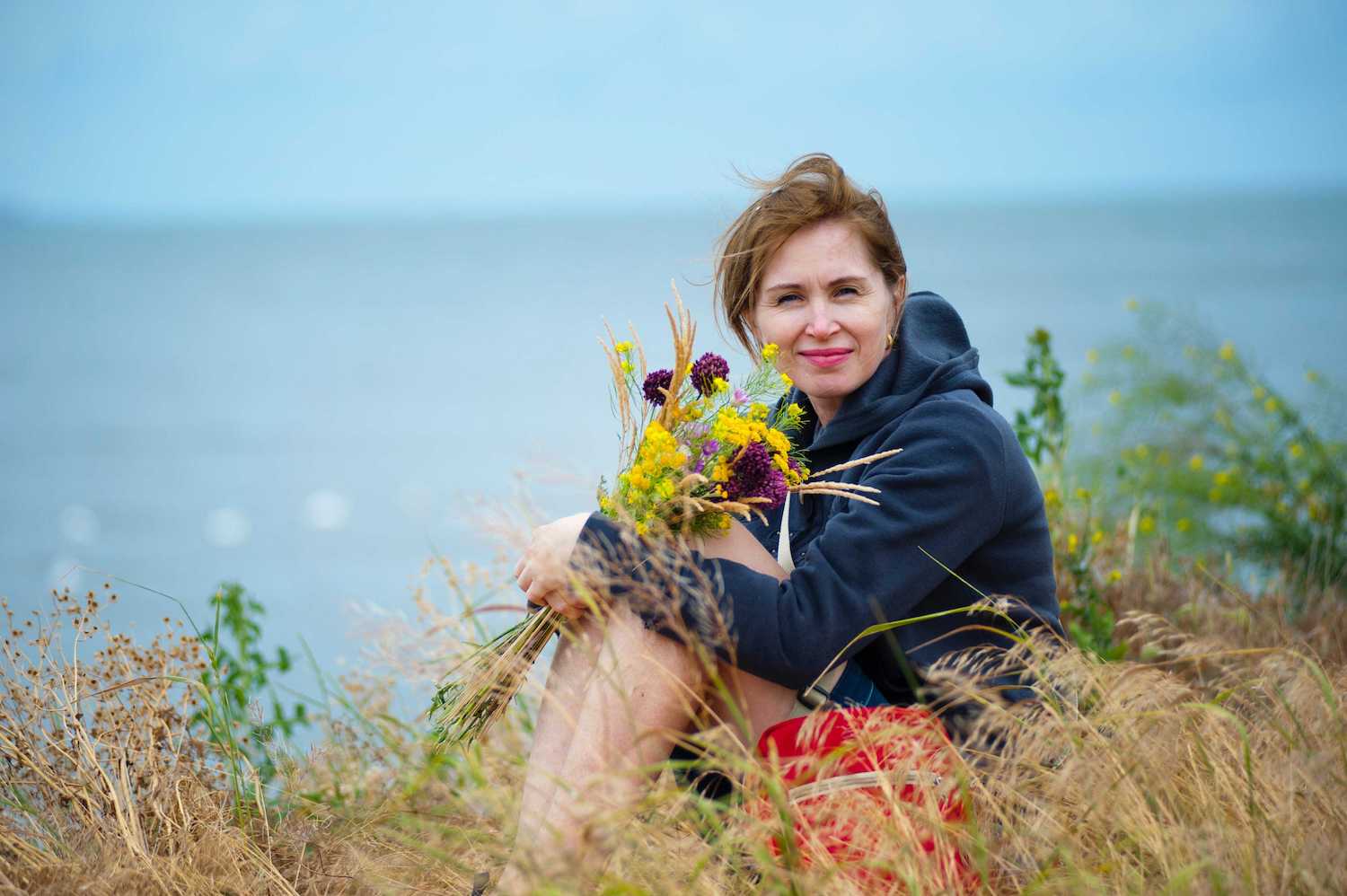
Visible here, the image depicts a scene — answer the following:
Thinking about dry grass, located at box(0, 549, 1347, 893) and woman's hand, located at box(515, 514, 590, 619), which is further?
woman's hand, located at box(515, 514, 590, 619)

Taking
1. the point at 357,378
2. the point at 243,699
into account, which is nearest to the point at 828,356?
the point at 243,699

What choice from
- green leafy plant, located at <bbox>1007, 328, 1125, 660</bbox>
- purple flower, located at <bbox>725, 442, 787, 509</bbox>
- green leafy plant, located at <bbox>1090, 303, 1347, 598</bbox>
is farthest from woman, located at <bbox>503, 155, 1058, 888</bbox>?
green leafy plant, located at <bbox>1090, 303, 1347, 598</bbox>

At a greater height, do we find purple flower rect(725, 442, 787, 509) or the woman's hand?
purple flower rect(725, 442, 787, 509)

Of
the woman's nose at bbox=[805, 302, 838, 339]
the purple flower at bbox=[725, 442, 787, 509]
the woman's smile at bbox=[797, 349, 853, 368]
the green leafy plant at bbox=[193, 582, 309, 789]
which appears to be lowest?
the green leafy plant at bbox=[193, 582, 309, 789]

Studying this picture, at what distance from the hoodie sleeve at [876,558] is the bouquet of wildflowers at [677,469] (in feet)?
0.25

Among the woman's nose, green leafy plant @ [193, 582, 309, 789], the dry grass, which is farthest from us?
green leafy plant @ [193, 582, 309, 789]

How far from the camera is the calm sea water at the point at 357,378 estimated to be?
8984 mm

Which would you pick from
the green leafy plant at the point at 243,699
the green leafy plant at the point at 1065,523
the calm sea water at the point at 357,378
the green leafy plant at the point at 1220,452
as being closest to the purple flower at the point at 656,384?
the calm sea water at the point at 357,378

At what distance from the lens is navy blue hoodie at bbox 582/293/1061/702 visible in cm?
232

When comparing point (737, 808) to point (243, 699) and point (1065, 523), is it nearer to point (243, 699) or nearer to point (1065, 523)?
point (243, 699)

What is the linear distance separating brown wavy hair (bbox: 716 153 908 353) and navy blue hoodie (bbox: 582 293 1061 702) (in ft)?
0.93

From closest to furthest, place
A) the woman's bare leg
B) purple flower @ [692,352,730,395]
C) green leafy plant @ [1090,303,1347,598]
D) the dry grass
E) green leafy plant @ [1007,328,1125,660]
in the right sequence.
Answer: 1. the dry grass
2. the woman's bare leg
3. purple flower @ [692,352,730,395]
4. green leafy plant @ [1007,328,1125,660]
5. green leafy plant @ [1090,303,1347,598]

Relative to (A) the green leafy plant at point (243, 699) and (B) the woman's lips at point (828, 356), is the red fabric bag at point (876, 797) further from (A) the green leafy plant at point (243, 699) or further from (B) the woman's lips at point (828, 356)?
(A) the green leafy plant at point (243, 699)

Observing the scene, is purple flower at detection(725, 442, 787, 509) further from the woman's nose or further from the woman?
the woman's nose
